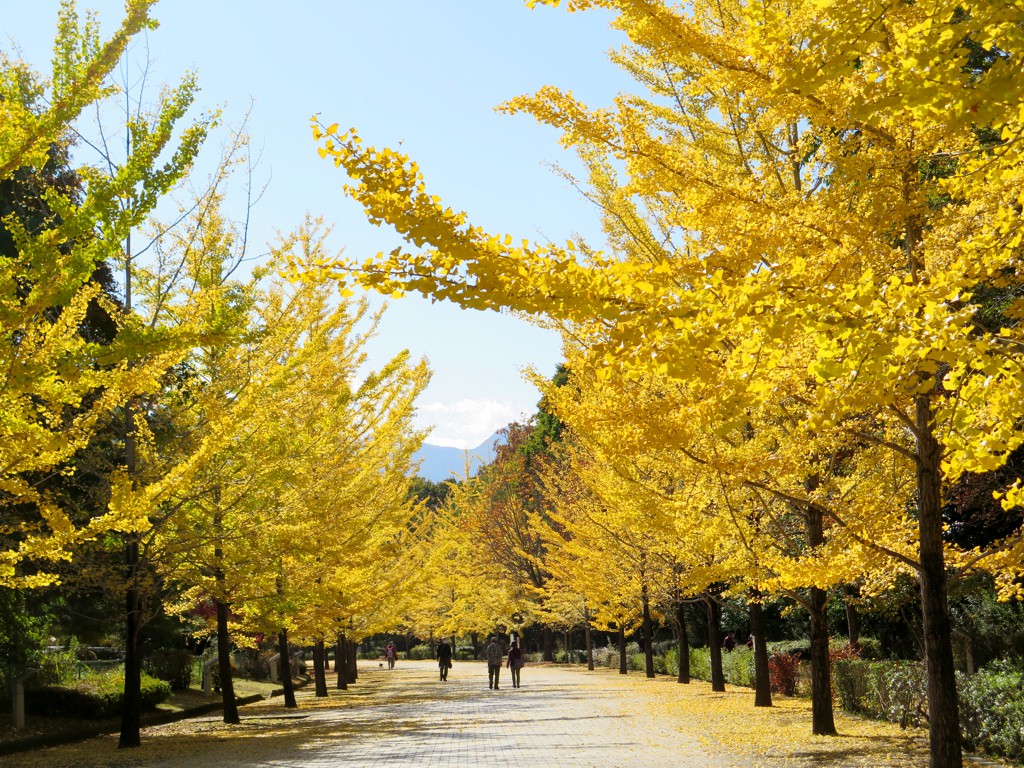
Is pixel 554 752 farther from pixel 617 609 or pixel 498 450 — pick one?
pixel 498 450

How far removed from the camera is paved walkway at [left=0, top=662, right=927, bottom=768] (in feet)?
34.1

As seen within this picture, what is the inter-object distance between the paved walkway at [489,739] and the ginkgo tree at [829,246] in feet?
14.3

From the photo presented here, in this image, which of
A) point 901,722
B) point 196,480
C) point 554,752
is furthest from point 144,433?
point 901,722

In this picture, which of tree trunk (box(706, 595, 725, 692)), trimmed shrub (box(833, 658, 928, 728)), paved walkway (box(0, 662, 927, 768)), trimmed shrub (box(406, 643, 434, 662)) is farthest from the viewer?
trimmed shrub (box(406, 643, 434, 662))

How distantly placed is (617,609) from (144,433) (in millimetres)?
19873

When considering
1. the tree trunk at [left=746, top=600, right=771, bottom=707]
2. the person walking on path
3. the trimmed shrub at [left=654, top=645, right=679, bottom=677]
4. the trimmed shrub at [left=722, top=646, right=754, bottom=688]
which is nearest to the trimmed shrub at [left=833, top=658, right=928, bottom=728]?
the tree trunk at [left=746, top=600, right=771, bottom=707]

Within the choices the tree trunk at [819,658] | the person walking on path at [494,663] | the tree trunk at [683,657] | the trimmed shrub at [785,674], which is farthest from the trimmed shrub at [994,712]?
the person walking on path at [494,663]

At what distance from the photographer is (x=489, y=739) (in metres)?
12.8

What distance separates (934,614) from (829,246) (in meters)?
3.29

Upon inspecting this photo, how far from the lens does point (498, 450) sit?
5372 centimetres

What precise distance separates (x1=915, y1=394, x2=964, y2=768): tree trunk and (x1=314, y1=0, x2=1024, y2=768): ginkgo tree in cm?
2

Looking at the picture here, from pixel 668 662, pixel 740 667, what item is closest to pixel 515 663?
pixel 668 662

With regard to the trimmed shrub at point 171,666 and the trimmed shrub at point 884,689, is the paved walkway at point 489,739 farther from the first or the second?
the trimmed shrub at point 171,666

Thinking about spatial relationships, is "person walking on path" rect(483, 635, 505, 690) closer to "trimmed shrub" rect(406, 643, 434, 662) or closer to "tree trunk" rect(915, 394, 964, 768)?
"tree trunk" rect(915, 394, 964, 768)
